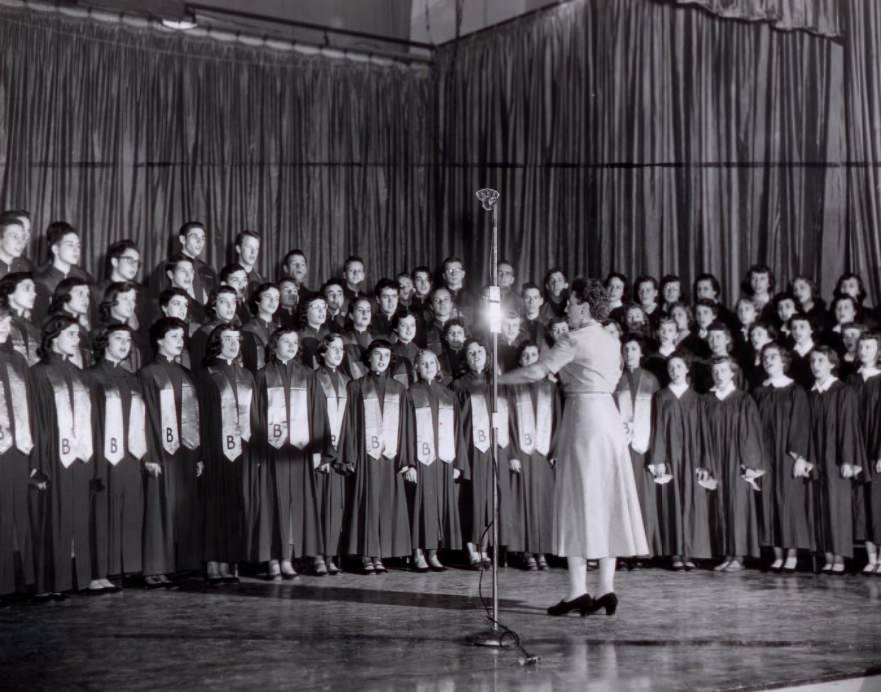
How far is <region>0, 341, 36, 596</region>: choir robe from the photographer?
242 inches

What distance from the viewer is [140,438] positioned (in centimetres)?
684

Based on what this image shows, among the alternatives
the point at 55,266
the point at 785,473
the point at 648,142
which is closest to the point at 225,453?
the point at 55,266

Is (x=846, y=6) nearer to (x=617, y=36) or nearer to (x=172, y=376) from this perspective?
(x=617, y=36)

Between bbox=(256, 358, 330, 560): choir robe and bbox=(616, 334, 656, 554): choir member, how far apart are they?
2.02m

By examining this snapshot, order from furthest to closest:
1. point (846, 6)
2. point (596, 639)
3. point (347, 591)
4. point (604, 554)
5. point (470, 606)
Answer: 1. point (846, 6)
2. point (347, 591)
3. point (470, 606)
4. point (604, 554)
5. point (596, 639)

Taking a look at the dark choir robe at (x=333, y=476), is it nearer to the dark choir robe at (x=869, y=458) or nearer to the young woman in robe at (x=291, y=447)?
the young woman in robe at (x=291, y=447)

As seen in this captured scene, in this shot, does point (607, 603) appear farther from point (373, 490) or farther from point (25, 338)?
point (25, 338)

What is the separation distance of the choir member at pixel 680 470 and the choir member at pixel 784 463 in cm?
40

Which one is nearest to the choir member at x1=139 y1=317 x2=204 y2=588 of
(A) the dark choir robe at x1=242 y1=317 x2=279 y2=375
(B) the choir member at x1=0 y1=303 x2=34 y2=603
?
(A) the dark choir robe at x1=242 y1=317 x2=279 y2=375

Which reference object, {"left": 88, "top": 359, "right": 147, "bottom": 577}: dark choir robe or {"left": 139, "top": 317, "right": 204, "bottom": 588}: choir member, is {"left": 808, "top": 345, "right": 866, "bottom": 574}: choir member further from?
{"left": 88, "top": 359, "right": 147, "bottom": 577}: dark choir robe

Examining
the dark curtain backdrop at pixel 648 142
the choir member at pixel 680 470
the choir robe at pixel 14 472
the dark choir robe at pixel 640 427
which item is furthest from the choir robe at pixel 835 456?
the choir robe at pixel 14 472

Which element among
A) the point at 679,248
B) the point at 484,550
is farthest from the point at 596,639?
the point at 679,248

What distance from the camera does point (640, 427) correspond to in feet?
26.0

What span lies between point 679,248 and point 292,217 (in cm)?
323
